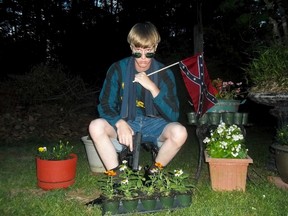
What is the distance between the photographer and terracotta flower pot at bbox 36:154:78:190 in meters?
3.11

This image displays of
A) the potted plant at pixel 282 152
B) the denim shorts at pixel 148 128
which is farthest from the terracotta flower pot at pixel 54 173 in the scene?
the potted plant at pixel 282 152

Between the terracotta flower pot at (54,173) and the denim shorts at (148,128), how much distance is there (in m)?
0.59

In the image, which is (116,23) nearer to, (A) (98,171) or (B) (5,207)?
(A) (98,171)

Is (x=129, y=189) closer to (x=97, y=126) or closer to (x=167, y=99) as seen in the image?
(x=97, y=126)

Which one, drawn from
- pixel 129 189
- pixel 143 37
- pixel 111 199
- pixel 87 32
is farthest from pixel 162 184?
pixel 87 32

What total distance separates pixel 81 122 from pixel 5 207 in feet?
16.0

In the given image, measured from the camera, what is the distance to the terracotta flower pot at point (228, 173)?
3076 mm

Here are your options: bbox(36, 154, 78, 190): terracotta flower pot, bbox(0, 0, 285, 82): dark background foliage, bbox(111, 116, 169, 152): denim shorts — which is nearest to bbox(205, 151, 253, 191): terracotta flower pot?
bbox(111, 116, 169, 152): denim shorts

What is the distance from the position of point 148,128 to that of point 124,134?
1.11ft

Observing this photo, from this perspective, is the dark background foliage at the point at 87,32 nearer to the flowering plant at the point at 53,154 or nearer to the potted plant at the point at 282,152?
the potted plant at the point at 282,152

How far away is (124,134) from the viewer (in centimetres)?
265

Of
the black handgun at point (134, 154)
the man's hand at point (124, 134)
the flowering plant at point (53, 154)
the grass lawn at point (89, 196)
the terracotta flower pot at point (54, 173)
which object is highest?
the man's hand at point (124, 134)

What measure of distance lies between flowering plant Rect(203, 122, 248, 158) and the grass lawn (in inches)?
13.8

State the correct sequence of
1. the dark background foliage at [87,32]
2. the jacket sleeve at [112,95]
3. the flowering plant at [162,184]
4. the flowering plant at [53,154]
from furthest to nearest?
1. the dark background foliage at [87,32]
2. the flowering plant at [53,154]
3. the jacket sleeve at [112,95]
4. the flowering plant at [162,184]
